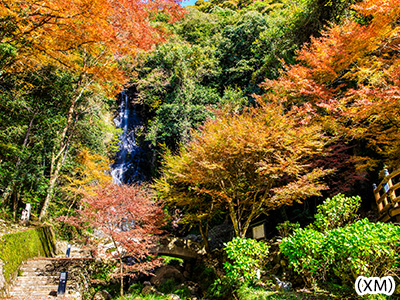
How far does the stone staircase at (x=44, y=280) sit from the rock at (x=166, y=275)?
2.68m

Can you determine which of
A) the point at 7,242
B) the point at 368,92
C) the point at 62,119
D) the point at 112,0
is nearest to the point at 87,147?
the point at 62,119

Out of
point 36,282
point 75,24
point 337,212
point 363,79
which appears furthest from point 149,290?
point 363,79

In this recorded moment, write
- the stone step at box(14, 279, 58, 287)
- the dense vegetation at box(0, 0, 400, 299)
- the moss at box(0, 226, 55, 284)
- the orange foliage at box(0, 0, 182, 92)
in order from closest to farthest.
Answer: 1. the orange foliage at box(0, 0, 182, 92)
2. the dense vegetation at box(0, 0, 400, 299)
3. the moss at box(0, 226, 55, 284)
4. the stone step at box(14, 279, 58, 287)

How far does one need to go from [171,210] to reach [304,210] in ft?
19.9

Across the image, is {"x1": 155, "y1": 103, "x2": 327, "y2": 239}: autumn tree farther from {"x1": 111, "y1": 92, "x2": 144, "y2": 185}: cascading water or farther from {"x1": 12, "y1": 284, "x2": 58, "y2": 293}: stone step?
{"x1": 111, "y1": 92, "x2": 144, "y2": 185}: cascading water

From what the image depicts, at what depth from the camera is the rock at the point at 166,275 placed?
7712mm

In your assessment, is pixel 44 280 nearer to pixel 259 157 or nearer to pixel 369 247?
pixel 259 157

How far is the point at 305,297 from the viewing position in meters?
4.17

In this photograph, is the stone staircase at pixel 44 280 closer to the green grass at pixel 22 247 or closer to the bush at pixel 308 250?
the green grass at pixel 22 247

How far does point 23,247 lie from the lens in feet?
19.0

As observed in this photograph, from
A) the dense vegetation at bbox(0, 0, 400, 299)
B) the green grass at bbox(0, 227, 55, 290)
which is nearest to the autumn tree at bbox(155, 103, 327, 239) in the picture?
the dense vegetation at bbox(0, 0, 400, 299)

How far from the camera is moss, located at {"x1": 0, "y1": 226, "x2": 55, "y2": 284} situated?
488 centimetres

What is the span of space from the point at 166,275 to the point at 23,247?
4.54 meters

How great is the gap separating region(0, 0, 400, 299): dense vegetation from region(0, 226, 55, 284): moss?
3.80 ft
